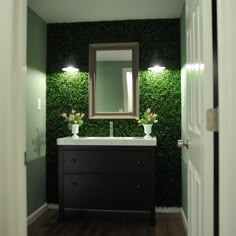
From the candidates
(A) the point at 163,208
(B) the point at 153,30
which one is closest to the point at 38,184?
(A) the point at 163,208

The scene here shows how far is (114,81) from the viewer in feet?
12.5

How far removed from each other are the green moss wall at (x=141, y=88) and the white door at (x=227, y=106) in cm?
259

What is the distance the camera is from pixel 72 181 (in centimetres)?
333

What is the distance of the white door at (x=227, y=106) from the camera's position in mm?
1105

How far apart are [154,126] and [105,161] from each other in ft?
2.69

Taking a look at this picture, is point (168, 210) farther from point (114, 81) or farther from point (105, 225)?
point (114, 81)

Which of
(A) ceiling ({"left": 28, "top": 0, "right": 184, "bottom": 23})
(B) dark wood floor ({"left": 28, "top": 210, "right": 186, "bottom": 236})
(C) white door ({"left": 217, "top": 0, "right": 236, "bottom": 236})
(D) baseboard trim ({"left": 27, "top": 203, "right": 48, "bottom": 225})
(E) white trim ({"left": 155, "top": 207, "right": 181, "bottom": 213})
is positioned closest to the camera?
(C) white door ({"left": 217, "top": 0, "right": 236, "bottom": 236})

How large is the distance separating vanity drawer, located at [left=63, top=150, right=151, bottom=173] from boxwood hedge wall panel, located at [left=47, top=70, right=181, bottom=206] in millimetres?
539

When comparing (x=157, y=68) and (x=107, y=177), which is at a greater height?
(x=157, y=68)

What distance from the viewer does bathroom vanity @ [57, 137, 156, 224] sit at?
3.24m

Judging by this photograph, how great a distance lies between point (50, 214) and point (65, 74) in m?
1.73

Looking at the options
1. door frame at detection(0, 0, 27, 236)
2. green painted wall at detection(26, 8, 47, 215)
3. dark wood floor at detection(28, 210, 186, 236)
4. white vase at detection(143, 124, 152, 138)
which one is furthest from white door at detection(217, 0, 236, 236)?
green painted wall at detection(26, 8, 47, 215)

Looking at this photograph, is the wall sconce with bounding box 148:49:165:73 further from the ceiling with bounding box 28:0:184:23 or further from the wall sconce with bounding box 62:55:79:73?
the wall sconce with bounding box 62:55:79:73

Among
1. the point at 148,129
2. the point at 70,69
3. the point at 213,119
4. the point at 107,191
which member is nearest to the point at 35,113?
the point at 70,69
